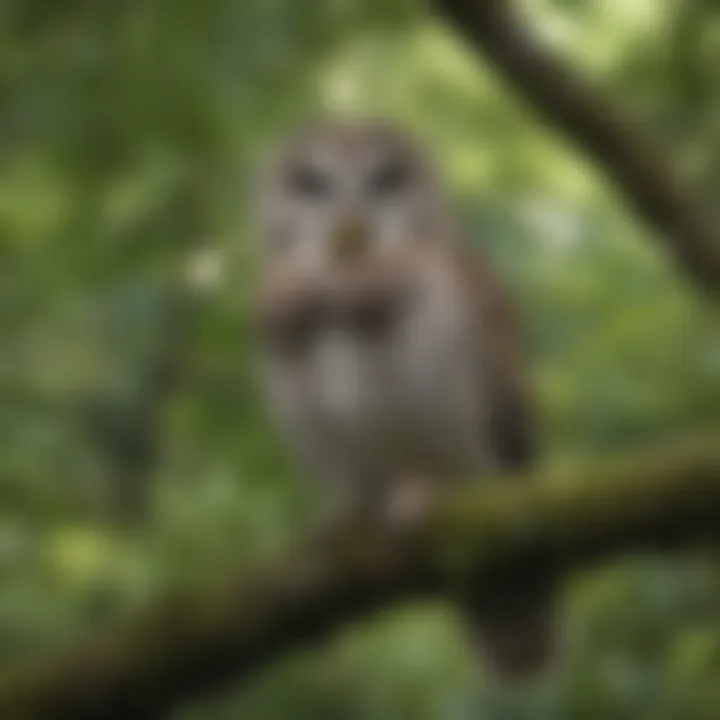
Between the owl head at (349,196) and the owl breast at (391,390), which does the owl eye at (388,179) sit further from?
the owl breast at (391,390)

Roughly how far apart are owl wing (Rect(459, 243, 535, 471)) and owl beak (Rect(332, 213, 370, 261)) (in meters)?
0.18

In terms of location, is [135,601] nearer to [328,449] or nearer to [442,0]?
[328,449]

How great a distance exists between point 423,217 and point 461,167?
70 cm

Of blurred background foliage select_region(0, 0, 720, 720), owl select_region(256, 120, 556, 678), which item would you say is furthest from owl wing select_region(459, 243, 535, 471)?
blurred background foliage select_region(0, 0, 720, 720)

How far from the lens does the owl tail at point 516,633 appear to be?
10.7 ft

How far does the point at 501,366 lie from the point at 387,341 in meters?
0.36

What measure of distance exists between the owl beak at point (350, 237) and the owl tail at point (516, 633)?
64cm

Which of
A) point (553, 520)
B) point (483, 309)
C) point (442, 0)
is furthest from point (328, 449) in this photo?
point (553, 520)

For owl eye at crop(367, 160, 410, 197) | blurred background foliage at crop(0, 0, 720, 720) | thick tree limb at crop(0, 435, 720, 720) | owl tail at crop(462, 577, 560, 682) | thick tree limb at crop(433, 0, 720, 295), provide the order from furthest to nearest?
owl eye at crop(367, 160, 410, 197) → owl tail at crop(462, 577, 560, 682) → blurred background foliage at crop(0, 0, 720, 720) → thick tree limb at crop(433, 0, 720, 295) → thick tree limb at crop(0, 435, 720, 720)

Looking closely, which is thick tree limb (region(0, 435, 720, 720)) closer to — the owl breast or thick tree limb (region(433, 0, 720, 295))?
the owl breast

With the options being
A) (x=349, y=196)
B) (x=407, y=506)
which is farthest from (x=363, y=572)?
(x=349, y=196)

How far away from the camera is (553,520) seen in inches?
85.6

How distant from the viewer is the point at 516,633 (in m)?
3.36

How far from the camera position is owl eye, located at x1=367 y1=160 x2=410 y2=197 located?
3383mm
